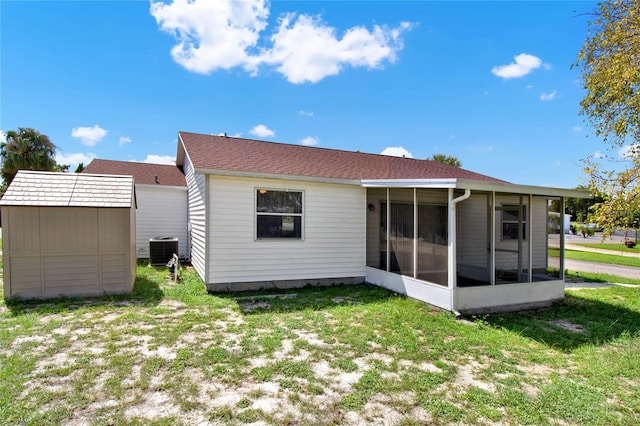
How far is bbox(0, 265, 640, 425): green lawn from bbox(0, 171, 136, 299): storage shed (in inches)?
21.2

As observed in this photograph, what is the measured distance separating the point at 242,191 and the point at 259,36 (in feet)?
20.8

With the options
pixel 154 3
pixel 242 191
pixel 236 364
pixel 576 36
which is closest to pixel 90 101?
pixel 154 3

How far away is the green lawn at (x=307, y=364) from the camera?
284 cm

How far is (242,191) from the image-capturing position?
7.29 meters

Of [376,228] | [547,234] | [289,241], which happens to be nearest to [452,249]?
[376,228]

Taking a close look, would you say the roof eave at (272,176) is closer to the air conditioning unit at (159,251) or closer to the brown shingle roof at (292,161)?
the brown shingle roof at (292,161)

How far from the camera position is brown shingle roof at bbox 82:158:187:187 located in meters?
12.3

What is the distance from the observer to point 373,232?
834cm

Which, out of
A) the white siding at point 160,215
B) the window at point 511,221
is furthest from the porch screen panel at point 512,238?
the white siding at point 160,215

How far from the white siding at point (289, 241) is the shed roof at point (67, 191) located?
2029mm

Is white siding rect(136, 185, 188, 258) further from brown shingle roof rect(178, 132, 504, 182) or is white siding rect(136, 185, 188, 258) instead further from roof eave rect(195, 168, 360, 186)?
roof eave rect(195, 168, 360, 186)

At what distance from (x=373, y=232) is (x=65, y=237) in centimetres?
693

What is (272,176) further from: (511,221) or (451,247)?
(511,221)

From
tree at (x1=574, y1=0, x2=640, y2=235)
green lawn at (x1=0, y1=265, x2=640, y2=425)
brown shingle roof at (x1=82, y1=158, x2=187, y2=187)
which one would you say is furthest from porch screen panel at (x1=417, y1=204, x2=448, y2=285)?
brown shingle roof at (x1=82, y1=158, x2=187, y2=187)
